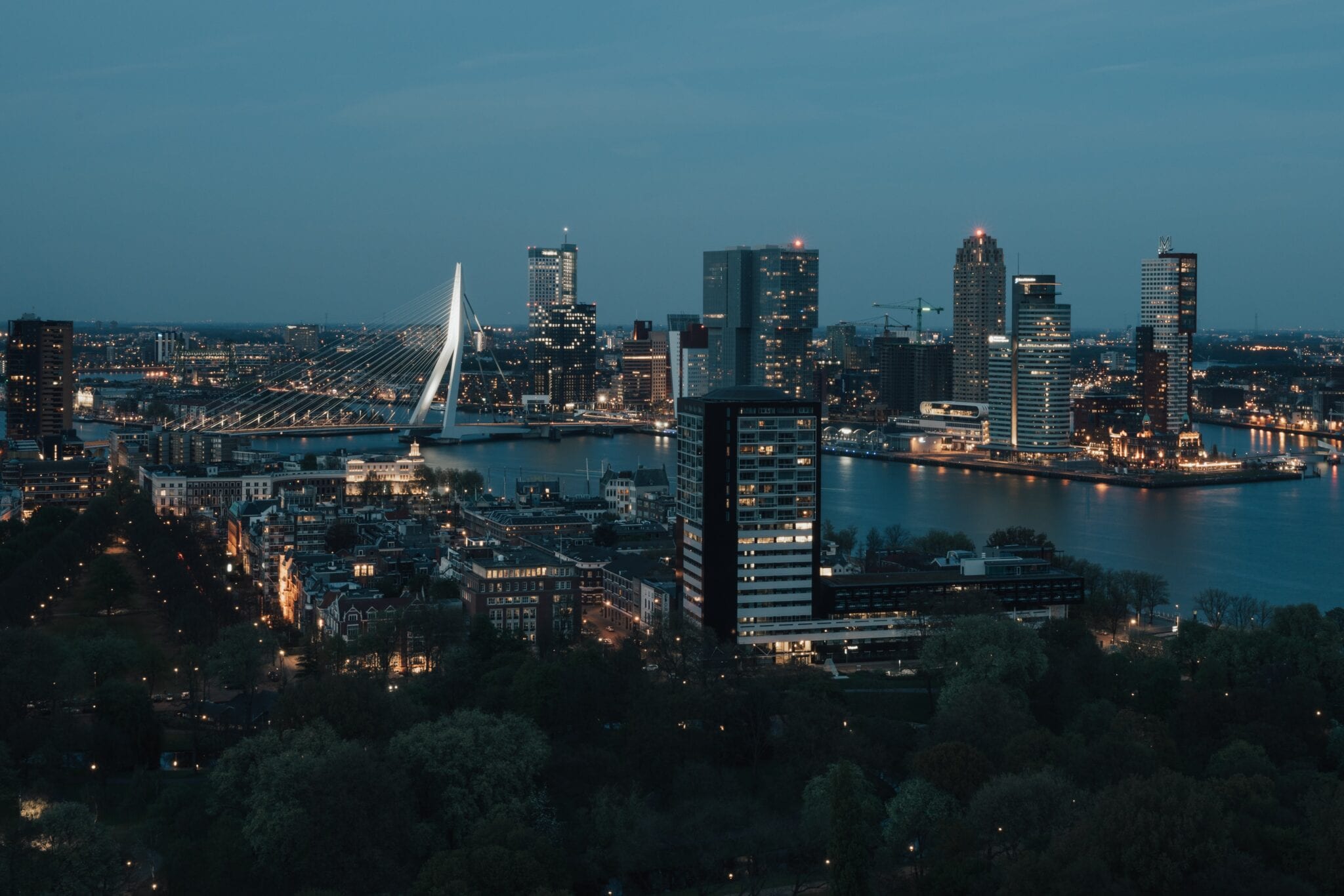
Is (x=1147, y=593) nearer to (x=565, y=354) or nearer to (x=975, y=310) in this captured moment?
(x=975, y=310)

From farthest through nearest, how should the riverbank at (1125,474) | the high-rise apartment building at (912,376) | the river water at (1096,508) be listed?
1. the high-rise apartment building at (912,376)
2. the riverbank at (1125,474)
3. the river water at (1096,508)

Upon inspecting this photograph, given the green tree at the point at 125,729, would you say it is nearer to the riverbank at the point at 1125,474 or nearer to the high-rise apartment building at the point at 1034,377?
the riverbank at the point at 1125,474

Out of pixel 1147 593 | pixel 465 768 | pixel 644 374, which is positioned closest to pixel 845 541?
pixel 1147 593

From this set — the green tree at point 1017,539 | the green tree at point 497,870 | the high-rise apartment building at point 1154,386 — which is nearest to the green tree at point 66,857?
the green tree at point 497,870

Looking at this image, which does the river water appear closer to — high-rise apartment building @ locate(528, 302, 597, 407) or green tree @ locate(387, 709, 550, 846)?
green tree @ locate(387, 709, 550, 846)

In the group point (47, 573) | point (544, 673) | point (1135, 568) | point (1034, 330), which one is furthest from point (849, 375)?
point (544, 673)

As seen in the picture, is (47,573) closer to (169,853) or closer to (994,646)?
(169,853)

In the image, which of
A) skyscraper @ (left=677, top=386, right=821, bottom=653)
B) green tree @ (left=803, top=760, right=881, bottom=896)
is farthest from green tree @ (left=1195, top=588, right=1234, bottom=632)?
green tree @ (left=803, top=760, right=881, bottom=896)
